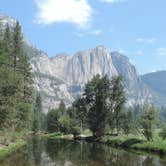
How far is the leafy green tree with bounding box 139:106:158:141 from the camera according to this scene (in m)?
71.3

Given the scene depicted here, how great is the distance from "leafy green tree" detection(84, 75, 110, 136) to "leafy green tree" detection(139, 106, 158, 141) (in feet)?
98.0

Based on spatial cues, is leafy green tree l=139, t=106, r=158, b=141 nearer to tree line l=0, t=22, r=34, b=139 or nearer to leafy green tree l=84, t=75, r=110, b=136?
tree line l=0, t=22, r=34, b=139

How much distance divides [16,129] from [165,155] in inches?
1291

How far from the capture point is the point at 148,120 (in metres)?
72.0

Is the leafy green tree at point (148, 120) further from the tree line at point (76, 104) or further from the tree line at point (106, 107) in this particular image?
the tree line at point (106, 107)

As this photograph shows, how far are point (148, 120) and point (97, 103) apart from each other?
36.5 metres

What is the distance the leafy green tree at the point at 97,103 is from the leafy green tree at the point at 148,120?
98.0 feet

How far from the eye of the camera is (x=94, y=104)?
10888 centimetres

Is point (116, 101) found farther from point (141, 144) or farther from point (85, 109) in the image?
point (141, 144)

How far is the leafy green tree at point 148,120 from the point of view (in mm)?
71312

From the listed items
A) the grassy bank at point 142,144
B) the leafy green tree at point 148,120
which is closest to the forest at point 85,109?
the leafy green tree at point 148,120

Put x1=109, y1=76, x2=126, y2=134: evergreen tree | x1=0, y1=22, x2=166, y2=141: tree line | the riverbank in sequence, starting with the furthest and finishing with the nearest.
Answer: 1. x1=109, y1=76, x2=126, y2=134: evergreen tree
2. the riverbank
3. x1=0, y1=22, x2=166, y2=141: tree line

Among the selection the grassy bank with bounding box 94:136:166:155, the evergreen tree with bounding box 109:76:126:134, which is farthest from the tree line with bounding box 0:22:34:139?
the evergreen tree with bounding box 109:76:126:134

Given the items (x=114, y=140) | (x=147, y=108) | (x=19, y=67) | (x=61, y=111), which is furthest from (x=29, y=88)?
(x=61, y=111)
